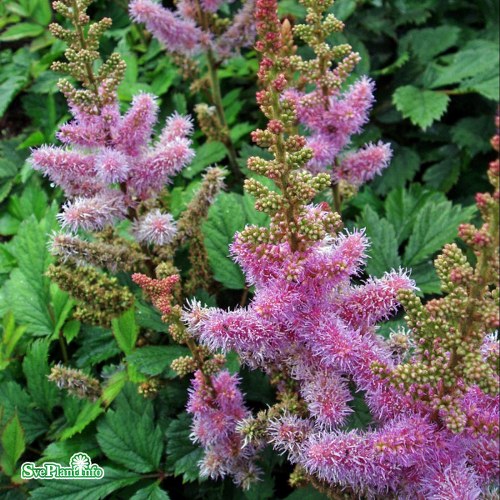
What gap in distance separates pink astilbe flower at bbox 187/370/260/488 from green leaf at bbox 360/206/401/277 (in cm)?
80

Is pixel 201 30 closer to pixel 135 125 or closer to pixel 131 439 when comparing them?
pixel 135 125

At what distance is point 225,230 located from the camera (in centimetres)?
231

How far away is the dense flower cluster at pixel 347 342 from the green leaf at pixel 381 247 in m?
0.75

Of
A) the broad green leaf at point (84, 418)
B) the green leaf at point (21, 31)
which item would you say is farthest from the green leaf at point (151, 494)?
the green leaf at point (21, 31)

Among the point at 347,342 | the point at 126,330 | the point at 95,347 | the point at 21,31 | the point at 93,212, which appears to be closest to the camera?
the point at 347,342

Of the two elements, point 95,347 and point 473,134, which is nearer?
point 95,347

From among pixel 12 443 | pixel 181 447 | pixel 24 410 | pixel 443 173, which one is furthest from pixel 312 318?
pixel 443 173

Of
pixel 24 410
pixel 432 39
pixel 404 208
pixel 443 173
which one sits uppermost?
pixel 432 39

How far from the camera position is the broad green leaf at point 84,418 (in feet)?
6.45

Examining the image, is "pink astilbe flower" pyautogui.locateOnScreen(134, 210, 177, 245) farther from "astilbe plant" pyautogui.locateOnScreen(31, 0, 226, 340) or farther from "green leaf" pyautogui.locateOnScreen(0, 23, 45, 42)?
"green leaf" pyautogui.locateOnScreen(0, 23, 45, 42)

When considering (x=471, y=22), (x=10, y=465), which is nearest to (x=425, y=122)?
(x=471, y=22)

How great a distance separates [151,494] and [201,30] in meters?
1.93

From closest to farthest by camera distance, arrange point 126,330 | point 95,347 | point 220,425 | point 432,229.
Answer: point 220,425 < point 126,330 < point 95,347 < point 432,229

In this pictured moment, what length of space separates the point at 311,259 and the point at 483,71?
2060 millimetres
